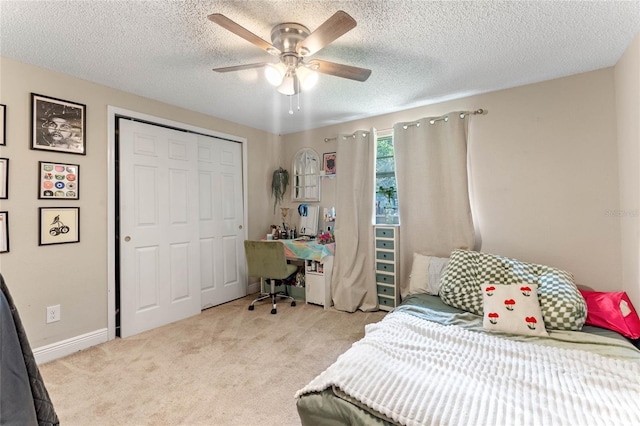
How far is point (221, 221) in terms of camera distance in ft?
12.1

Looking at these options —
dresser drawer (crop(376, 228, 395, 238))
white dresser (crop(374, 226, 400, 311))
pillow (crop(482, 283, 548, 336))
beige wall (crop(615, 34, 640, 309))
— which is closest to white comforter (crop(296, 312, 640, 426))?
pillow (crop(482, 283, 548, 336))

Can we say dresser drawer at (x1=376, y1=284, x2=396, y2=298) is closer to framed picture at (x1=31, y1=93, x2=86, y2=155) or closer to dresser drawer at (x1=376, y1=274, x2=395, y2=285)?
dresser drawer at (x1=376, y1=274, x2=395, y2=285)

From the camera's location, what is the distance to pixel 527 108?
2645 millimetres

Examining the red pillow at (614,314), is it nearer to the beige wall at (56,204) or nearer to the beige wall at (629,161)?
the beige wall at (629,161)

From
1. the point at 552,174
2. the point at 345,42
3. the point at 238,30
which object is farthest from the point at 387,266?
the point at 238,30

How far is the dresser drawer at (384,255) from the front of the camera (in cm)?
325

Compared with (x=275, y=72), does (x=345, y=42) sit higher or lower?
higher

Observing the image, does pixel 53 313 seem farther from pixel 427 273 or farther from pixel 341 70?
pixel 427 273

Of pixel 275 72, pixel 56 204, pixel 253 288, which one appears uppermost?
pixel 275 72

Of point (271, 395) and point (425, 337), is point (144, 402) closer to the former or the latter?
point (271, 395)

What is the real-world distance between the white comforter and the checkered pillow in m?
0.43

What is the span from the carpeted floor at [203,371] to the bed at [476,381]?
2.04 ft

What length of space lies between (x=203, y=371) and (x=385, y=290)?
203 centimetres

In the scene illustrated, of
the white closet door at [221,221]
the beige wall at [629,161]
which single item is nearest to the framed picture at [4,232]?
the white closet door at [221,221]
